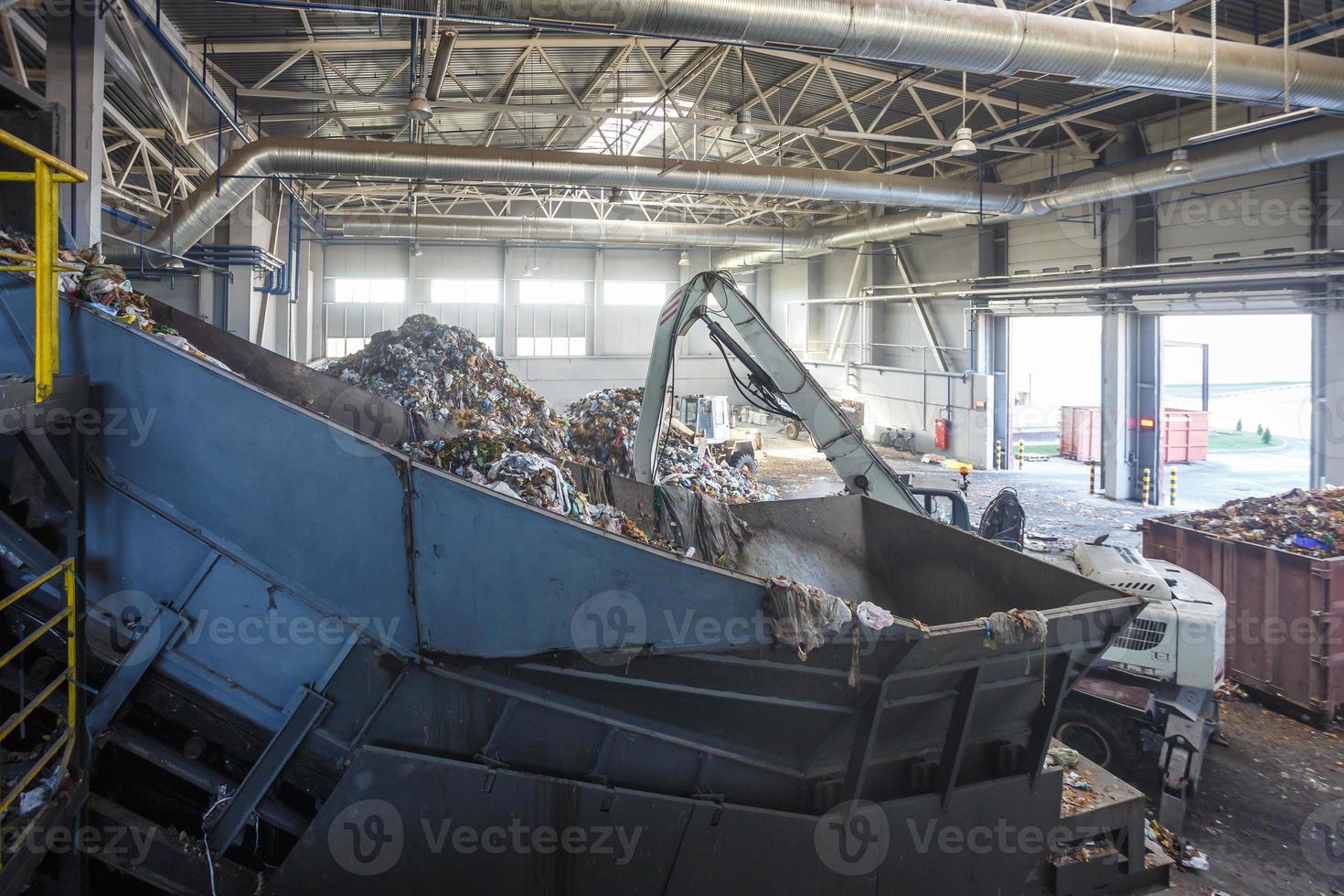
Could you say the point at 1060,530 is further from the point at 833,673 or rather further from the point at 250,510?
the point at 250,510

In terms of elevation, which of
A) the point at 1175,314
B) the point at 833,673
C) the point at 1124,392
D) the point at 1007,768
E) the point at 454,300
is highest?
the point at 454,300

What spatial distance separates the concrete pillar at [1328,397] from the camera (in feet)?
33.1

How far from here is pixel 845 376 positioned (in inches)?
922

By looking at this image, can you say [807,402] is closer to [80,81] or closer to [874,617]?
[874,617]

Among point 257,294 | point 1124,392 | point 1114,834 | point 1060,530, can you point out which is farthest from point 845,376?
point 1114,834

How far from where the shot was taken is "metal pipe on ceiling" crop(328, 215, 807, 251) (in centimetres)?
1930

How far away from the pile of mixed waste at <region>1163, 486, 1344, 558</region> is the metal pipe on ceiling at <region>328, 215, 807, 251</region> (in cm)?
1437

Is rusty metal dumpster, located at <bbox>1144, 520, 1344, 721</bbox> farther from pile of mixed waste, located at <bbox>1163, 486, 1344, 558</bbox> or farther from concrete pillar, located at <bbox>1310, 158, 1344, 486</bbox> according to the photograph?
concrete pillar, located at <bbox>1310, 158, 1344, 486</bbox>

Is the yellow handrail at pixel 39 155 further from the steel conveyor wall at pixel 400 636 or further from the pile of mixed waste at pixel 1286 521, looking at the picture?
the pile of mixed waste at pixel 1286 521

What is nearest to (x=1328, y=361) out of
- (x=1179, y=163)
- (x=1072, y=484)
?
(x=1179, y=163)

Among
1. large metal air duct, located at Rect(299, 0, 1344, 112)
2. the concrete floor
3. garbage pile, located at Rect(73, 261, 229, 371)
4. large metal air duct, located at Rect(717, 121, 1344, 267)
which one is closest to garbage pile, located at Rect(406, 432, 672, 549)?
garbage pile, located at Rect(73, 261, 229, 371)

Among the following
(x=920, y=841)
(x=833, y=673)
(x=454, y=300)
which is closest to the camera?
(x=833, y=673)

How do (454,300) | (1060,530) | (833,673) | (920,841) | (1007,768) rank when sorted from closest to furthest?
(833,673) < (920,841) < (1007,768) < (1060,530) < (454,300)

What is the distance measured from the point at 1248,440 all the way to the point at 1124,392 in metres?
13.3
